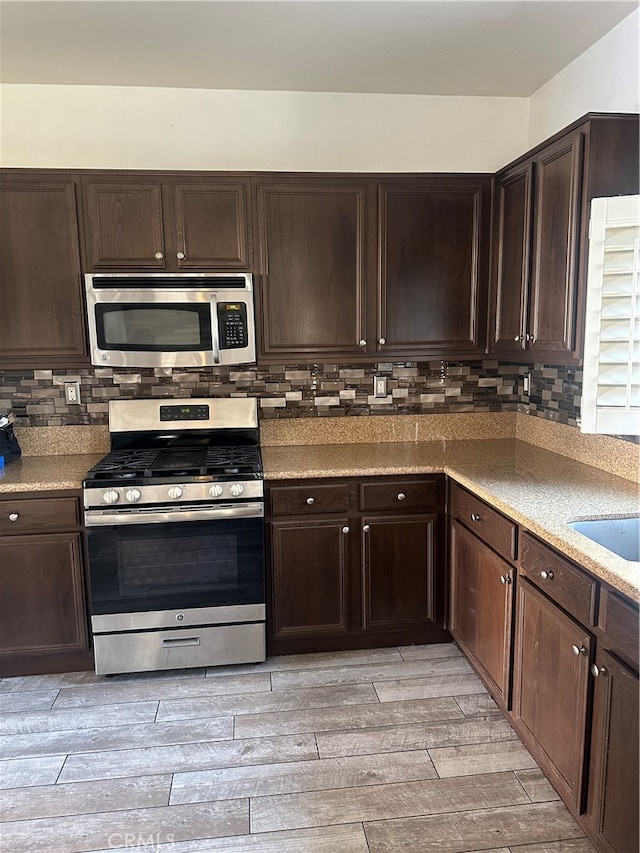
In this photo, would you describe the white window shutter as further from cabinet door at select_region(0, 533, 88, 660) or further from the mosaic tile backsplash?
cabinet door at select_region(0, 533, 88, 660)

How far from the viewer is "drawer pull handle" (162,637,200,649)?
2602 millimetres

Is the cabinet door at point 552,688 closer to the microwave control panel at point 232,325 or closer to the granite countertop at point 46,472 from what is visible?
the microwave control panel at point 232,325

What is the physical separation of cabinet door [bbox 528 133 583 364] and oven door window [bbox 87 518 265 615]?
146cm

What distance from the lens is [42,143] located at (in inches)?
113

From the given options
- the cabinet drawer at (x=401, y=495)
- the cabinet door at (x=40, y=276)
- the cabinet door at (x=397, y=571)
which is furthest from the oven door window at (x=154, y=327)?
the cabinet door at (x=397, y=571)

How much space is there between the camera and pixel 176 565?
2578 millimetres

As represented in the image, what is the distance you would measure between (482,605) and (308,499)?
0.85m

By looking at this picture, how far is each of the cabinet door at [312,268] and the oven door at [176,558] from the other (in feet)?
2.82

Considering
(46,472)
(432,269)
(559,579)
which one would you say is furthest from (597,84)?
(46,472)

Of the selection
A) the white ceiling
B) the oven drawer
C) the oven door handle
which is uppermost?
the white ceiling

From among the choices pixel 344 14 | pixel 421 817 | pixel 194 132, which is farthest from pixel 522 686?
pixel 194 132

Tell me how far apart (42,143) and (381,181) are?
65.7 inches

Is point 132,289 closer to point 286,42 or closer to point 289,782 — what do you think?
point 286,42

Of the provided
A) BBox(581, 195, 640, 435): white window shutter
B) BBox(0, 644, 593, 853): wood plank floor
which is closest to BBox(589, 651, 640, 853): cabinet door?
BBox(0, 644, 593, 853): wood plank floor
